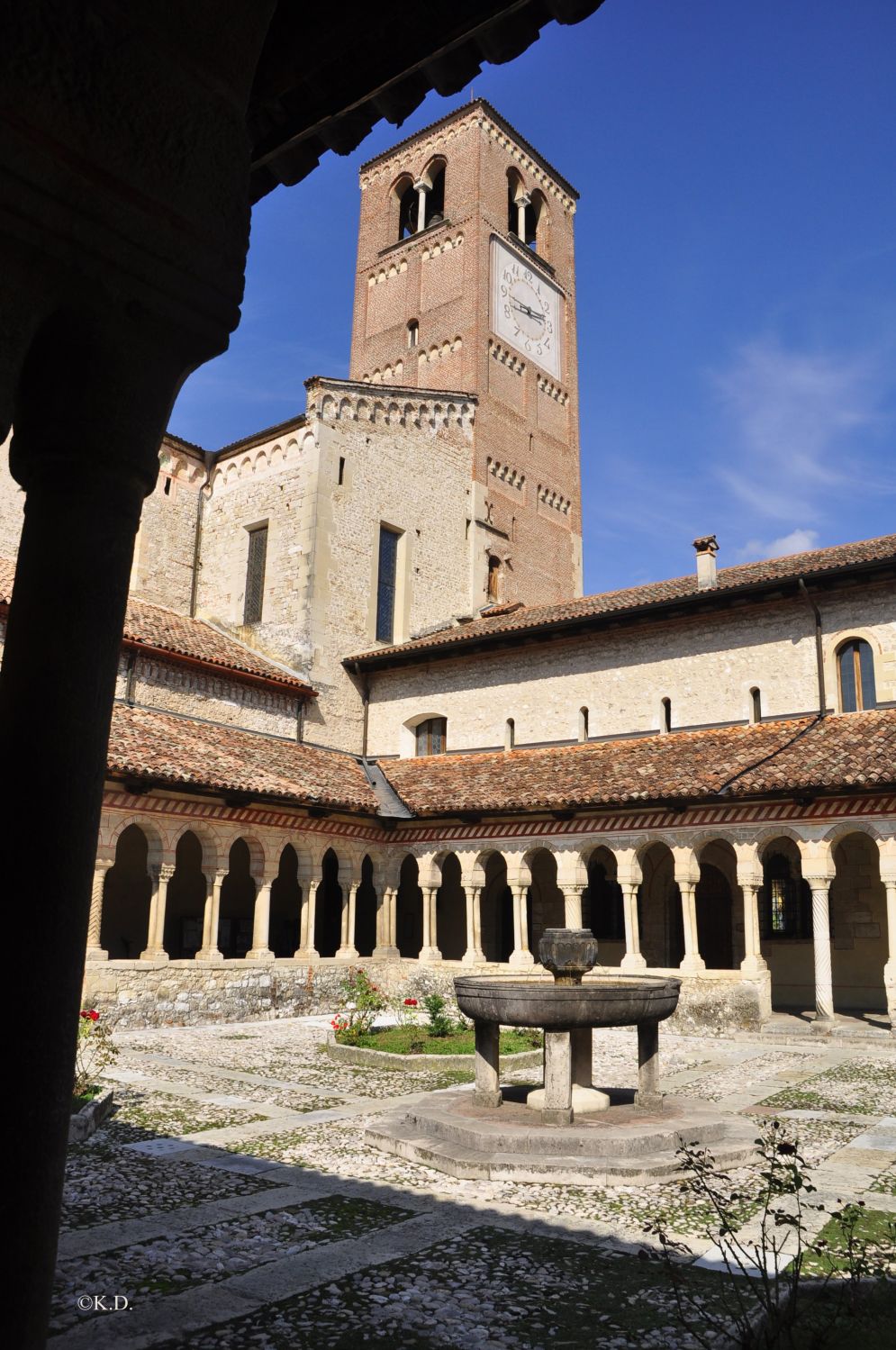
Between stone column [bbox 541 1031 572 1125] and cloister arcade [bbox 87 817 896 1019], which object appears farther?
cloister arcade [bbox 87 817 896 1019]

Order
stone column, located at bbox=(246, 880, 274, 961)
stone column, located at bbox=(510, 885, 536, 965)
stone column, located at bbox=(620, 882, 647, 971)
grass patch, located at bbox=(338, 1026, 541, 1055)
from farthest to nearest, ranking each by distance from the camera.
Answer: stone column, located at bbox=(510, 885, 536, 965) < stone column, located at bbox=(246, 880, 274, 961) < stone column, located at bbox=(620, 882, 647, 971) < grass patch, located at bbox=(338, 1026, 541, 1055)

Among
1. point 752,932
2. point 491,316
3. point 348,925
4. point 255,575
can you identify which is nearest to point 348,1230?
point 752,932

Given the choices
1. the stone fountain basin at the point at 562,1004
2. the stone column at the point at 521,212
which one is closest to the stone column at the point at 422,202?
the stone column at the point at 521,212

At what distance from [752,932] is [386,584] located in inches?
512

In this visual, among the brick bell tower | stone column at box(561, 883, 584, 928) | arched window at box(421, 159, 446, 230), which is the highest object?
arched window at box(421, 159, 446, 230)

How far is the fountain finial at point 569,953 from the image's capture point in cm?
871

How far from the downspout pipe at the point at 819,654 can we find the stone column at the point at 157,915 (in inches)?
457

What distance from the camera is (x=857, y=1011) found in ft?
59.1

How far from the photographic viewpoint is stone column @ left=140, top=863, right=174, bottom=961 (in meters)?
16.0

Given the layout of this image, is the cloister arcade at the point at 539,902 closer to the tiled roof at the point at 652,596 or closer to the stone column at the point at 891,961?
the stone column at the point at 891,961

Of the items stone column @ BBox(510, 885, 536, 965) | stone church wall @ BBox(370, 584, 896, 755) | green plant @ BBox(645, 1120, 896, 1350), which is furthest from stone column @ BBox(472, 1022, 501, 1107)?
stone church wall @ BBox(370, 584, 896, 755)

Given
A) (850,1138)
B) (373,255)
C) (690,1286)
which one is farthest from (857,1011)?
(373,255)

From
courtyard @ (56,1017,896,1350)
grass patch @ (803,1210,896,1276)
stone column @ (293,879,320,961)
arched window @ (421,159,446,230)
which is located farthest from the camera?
arched window @ (421,159,446,230)

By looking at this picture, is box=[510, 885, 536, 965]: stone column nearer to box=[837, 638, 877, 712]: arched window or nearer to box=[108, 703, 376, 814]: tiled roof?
box=[108, 703, 376, 814]: tiled roof
